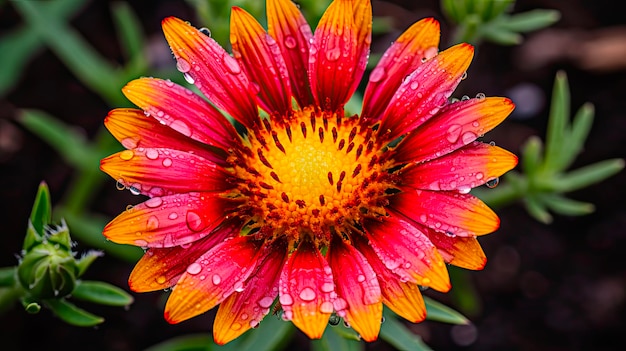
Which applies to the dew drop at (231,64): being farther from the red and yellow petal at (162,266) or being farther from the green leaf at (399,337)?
the green leaf at (399,337)

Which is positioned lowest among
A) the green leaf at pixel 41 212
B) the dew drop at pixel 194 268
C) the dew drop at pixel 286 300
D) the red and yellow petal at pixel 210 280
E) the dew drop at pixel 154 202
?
the dew drop at pixel 286 300

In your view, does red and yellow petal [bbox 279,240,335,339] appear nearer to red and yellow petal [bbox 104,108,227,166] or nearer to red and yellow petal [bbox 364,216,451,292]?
red and yellow petal [bbox 364,216,451,292]

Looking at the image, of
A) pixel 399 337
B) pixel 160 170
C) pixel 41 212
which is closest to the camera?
pixel 160 170

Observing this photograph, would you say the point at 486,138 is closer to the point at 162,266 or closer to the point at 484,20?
the point at 484,20

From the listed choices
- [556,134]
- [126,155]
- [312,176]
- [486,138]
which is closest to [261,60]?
[312,176]

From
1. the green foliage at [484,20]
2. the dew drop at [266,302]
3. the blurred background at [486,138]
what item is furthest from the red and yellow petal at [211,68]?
the blurred background at [486,138]

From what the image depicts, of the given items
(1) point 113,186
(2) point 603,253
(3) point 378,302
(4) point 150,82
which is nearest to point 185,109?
(4) point 150,82

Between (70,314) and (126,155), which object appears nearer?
(126,155)
